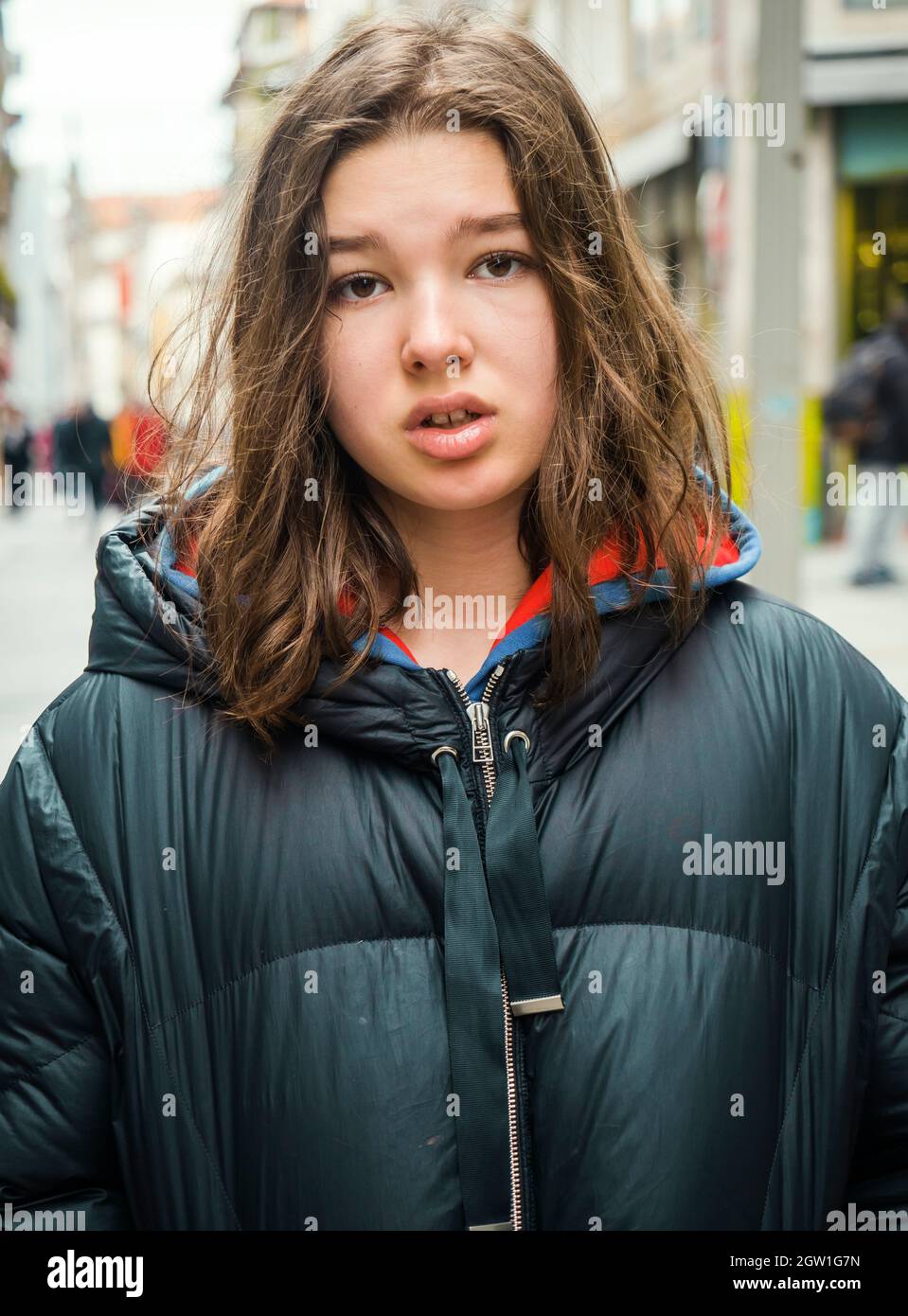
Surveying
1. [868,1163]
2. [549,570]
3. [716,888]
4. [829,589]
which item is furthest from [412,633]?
[829,589]

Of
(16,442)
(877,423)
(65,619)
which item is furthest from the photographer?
(16,442)

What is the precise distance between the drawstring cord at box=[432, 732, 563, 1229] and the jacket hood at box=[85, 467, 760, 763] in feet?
0.41

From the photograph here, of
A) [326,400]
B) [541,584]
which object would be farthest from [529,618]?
[326,400]

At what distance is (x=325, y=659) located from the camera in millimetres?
1458

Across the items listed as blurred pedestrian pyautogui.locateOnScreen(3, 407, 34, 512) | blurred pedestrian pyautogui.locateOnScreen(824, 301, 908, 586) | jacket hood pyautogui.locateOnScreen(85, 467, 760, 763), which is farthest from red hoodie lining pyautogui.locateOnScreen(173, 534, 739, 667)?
blurred pedestrian pyautogui.locateOnScreen(3, 407, 34, 512)

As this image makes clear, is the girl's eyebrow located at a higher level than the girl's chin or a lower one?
higher

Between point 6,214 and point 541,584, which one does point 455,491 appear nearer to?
point 541,584

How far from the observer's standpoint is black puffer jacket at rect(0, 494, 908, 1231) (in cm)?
137

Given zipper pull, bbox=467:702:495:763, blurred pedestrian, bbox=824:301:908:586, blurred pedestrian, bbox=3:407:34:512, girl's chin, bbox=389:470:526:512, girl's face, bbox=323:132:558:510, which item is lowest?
zipper pull, bbox=467:702:495:763

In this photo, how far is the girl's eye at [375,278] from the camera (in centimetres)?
141

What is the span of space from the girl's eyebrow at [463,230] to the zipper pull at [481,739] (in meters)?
0.42

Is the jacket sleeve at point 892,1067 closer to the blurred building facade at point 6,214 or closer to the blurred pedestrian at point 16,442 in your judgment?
the blurred building facade at point 6,214

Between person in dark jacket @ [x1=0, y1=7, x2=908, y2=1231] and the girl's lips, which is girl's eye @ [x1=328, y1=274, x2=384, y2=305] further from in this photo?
the girl's lips

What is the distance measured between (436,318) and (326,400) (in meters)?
0.17
